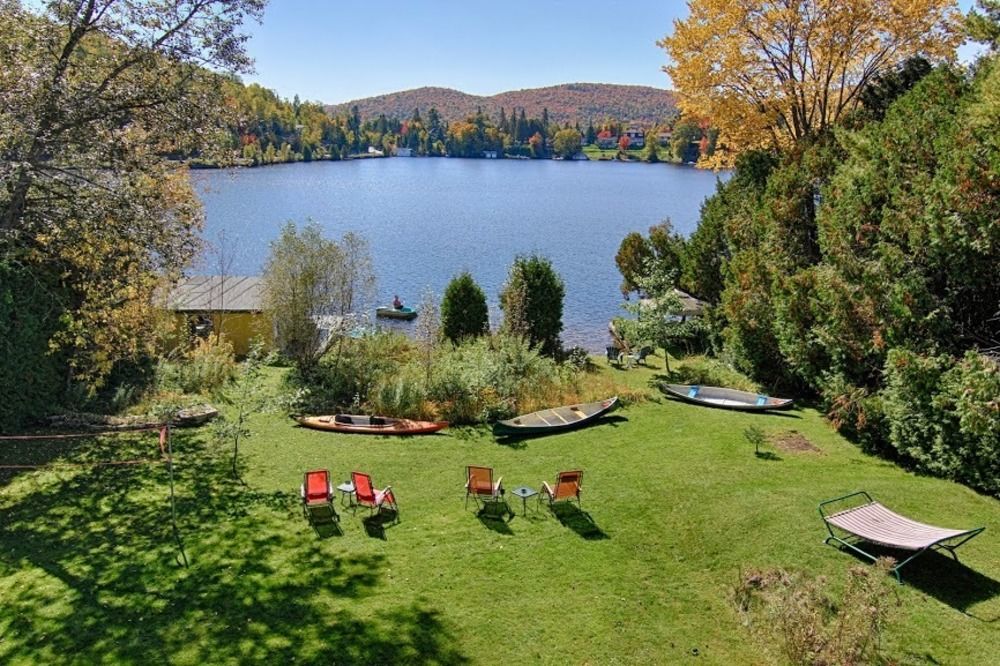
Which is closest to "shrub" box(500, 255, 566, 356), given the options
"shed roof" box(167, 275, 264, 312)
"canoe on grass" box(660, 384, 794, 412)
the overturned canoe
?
"canoe on grass" box(660, 384, 794, 412)

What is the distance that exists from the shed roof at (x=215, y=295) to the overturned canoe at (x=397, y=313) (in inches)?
420

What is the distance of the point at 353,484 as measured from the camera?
42.1 ft

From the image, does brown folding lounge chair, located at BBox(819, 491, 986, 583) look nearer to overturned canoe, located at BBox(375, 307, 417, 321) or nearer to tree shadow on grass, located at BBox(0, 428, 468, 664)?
tree shadow on grass, located at BBox(0, 428, 468, 664)

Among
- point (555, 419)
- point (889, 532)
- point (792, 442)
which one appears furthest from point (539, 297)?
point (889, 532)

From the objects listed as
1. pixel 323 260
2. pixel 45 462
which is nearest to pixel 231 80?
pixel 323 260

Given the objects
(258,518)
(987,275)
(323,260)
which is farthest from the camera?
(323,260)

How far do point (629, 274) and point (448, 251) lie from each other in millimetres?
22286

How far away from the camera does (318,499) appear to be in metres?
12.4

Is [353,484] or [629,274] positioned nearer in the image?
[353,484]

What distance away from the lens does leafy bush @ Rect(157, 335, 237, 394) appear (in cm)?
2014

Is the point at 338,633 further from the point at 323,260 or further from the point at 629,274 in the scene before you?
the point at 629,274

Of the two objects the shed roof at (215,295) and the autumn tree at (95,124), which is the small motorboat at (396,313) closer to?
the shed roof at (215,295)

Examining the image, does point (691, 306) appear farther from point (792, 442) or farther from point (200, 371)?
point (200, 371)

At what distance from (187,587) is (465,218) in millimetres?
67628
